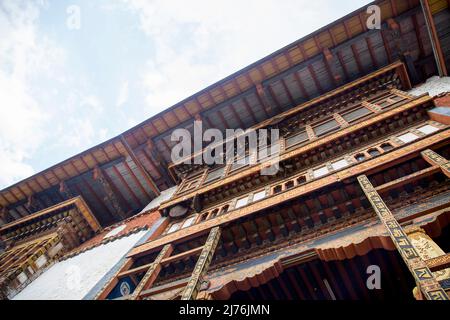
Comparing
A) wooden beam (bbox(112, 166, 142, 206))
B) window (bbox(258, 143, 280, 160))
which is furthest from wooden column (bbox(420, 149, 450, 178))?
wooden beam (bbox(112, 166, 142, 206))

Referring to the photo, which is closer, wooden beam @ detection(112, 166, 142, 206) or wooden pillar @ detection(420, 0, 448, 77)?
wooden pillar @ detection(420, 0, 448, 77)

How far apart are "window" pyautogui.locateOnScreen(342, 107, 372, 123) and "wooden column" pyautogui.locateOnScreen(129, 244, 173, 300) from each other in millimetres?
7399

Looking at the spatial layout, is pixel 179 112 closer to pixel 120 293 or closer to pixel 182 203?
pixel 182 203

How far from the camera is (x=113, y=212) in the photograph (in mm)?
16500

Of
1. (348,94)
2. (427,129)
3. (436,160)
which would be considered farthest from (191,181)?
(436,160)

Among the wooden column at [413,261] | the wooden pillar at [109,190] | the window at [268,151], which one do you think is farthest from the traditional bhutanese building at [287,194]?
the window at [268,151]

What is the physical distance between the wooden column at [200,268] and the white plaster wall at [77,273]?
13.0 feet

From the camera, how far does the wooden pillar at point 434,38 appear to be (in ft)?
31.9

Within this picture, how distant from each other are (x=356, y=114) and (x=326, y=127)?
3.76ft

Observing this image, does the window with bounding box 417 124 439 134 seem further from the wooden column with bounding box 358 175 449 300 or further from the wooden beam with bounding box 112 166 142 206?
the wooden beam with bounding box 112 166 142 206

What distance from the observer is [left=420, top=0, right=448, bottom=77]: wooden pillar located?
31.9 ft
